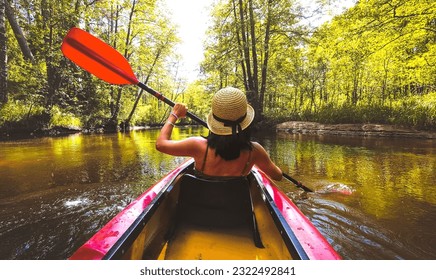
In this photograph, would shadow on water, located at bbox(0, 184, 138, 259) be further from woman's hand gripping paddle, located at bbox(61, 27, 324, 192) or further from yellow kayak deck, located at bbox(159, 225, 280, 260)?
woman's hand gripping paddle, located at bbox(61, 27, 324, 192)

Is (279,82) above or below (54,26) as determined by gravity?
below

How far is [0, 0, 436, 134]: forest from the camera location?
8453 mm

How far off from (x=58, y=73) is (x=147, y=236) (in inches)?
531

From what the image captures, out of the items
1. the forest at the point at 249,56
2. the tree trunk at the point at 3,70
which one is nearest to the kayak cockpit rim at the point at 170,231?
the forest at the point at 249,56

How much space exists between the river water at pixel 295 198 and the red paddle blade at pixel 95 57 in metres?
1.61

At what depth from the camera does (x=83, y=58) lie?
3.00 metres

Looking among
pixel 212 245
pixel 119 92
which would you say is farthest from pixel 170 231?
pixel 119 92

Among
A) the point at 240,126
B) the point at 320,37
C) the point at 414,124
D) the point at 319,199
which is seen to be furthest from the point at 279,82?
the point at 240,126

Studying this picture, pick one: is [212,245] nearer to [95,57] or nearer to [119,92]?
[95,57]

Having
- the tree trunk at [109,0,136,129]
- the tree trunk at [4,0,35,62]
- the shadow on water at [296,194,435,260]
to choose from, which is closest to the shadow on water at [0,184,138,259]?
the shadow on water at [296,194,435,260]

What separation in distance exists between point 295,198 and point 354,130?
33.3 feet

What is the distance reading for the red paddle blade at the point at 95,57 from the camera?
115 inches

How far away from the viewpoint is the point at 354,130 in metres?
12.1
